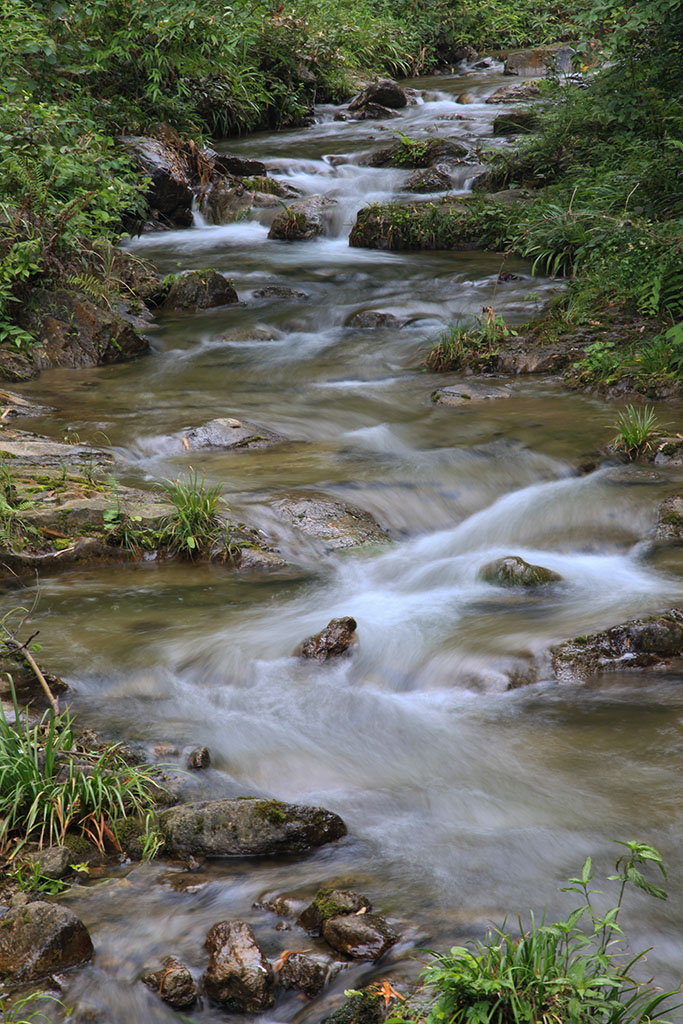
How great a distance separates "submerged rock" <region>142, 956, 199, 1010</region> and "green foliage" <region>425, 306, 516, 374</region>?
7.56 meters

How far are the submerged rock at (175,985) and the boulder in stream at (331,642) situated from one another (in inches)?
87.5

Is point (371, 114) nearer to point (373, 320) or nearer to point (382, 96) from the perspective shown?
point (382, 96)

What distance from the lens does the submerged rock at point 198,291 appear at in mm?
11307

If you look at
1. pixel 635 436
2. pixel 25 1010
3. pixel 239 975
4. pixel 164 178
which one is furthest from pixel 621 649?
pixel 164 178

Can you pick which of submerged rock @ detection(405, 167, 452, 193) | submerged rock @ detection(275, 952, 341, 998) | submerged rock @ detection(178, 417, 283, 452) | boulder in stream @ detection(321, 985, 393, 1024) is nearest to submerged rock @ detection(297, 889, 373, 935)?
submerged rock @ detection(275, 952, 341, 998)

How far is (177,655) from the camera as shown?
4.79 meters

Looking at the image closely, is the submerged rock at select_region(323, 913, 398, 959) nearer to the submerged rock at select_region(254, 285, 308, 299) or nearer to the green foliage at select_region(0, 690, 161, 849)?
the green foliage at select_region(0, 690, 161, 849)

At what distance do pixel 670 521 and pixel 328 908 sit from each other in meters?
4.05

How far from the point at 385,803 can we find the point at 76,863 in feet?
4.16

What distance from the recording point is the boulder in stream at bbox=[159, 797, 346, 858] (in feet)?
11.0

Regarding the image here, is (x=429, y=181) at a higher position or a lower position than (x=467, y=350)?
higher

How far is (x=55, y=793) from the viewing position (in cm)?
340

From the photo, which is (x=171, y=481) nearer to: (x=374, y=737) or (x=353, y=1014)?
(x=374, y=737)

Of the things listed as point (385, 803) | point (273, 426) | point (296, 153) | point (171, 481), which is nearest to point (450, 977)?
point (385, 803)
